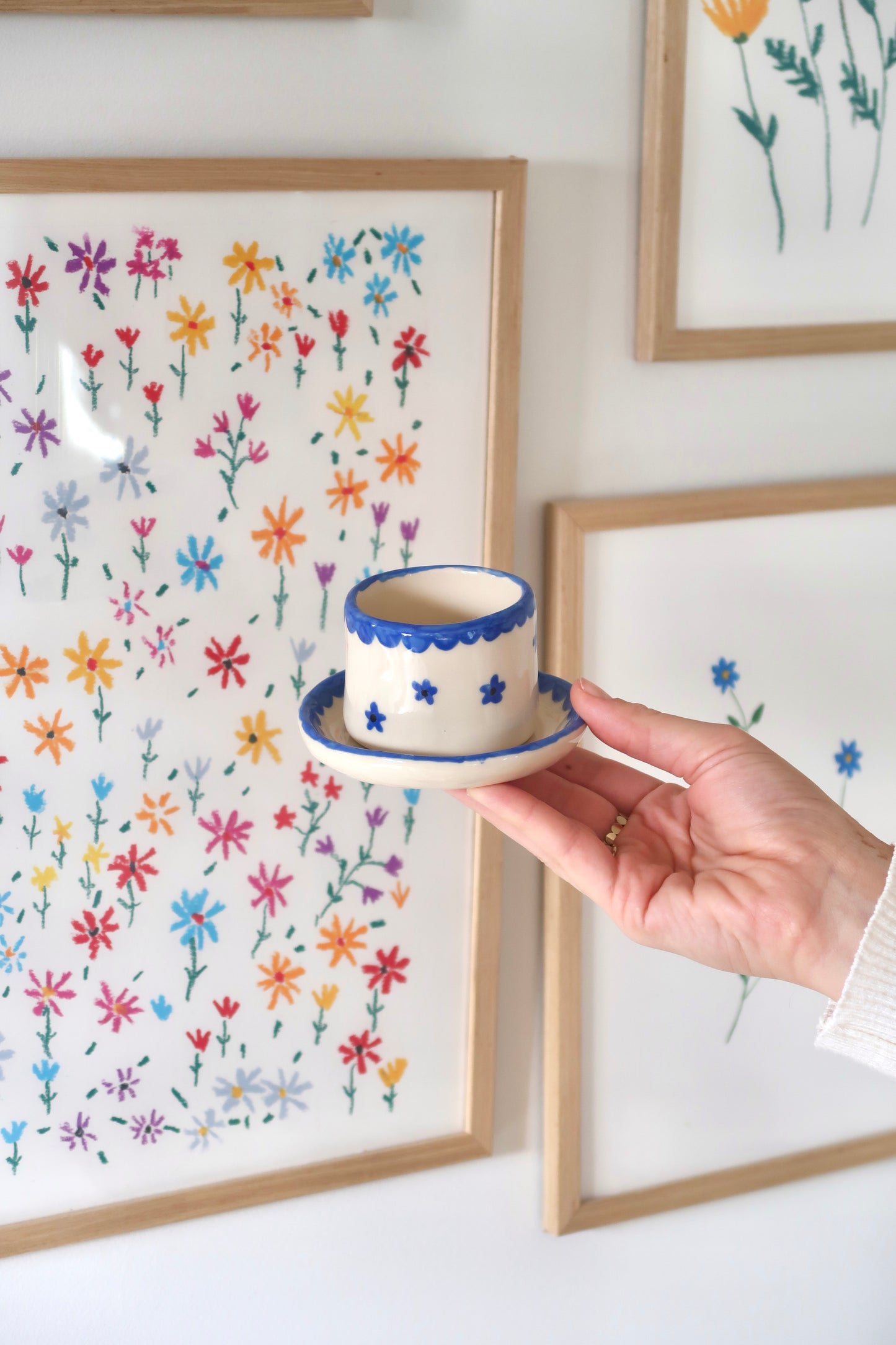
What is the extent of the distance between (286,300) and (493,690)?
353mm

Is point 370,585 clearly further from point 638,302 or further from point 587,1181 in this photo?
point 587,1181

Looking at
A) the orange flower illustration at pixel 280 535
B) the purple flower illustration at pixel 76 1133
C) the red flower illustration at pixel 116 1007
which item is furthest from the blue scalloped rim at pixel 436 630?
the purple flower illustration at pixel 76 1133

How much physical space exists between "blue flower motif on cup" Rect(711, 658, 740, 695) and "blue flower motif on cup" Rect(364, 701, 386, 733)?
0.43 meters

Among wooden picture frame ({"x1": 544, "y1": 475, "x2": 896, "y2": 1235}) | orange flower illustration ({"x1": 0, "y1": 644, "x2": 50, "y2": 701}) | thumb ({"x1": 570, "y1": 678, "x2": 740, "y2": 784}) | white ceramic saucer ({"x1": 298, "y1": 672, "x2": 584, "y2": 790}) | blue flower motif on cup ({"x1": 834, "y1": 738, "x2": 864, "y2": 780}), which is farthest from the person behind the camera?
blue flower motif on cup ({"x1": 834, "y1": 738, "x2": 864, "y2": 780})

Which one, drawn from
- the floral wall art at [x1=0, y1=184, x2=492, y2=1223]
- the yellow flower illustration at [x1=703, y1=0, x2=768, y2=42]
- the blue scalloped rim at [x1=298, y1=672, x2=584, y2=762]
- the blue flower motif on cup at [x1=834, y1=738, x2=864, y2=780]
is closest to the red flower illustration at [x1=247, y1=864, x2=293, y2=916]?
the floral wall art at [x1=0, y1=184, x2=492, y2=1223]

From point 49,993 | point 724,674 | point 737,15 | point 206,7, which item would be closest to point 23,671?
point 49,993

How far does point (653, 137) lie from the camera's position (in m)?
0.80

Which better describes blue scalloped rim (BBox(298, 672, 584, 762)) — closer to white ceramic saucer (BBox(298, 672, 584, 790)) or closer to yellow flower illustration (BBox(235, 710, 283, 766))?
white ceramic saucer (BBox(298, 672, 584, 790))

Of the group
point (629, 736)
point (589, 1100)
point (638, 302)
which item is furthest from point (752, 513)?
point (589, 1100)

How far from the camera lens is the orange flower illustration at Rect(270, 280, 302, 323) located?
753mm

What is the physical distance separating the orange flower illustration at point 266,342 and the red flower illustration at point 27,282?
140 mm

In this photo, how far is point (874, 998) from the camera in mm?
666

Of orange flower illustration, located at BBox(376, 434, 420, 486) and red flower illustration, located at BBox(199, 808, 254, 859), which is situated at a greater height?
orange flower illustration, located at BBox(376, 434, 420, 486)

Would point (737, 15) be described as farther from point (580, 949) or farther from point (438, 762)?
point (580, 949)
